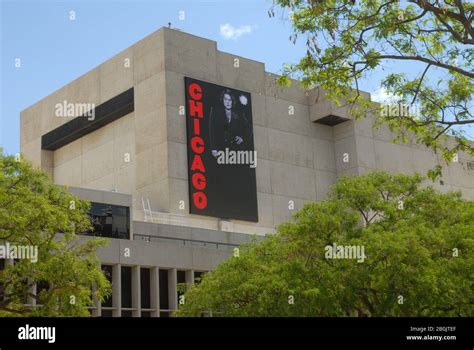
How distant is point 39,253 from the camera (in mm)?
28781

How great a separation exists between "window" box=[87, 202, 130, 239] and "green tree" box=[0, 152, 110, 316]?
18412 mm

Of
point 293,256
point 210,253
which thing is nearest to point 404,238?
point 293,256

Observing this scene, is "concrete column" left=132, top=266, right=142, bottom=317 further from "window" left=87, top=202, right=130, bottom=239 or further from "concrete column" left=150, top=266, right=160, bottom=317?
"window" left=87, top=202, right=130, bottom=239

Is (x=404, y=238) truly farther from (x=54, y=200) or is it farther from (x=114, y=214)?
(x=114, y=214)

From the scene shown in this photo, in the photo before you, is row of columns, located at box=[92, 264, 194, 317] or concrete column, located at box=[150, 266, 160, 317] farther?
concrete column, located at box=[150, 266, 160, 317]

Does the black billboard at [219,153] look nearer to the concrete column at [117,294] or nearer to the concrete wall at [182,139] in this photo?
the concrete wall at [182,139]

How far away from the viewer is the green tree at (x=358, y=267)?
3081 centimetres

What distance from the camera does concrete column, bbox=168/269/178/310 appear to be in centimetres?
5044

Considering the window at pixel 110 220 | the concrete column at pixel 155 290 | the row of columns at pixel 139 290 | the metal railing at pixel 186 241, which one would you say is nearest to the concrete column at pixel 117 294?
the row of columns at pixel 139 290

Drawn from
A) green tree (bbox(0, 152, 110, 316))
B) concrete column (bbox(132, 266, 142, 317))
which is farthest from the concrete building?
green tree (bbox(0, 152, 110, 316))

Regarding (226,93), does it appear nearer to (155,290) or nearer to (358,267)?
(155,290)

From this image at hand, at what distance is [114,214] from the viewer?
165ft

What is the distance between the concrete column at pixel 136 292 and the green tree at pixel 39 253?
59.4 ft
